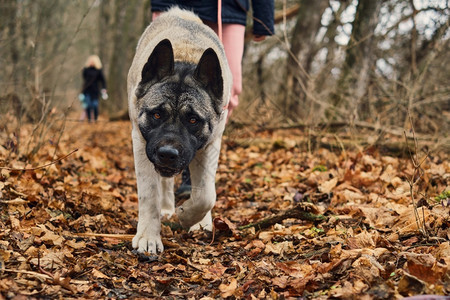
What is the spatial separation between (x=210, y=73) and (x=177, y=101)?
376mm

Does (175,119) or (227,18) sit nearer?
(175,119)

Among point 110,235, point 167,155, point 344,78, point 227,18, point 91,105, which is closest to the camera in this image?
point 167,155

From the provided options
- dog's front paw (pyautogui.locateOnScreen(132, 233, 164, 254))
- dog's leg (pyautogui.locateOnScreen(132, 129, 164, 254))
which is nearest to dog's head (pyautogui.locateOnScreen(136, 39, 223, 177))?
dog's leg (pyautogui.locateOnScreen(132, 129, 164, 254))

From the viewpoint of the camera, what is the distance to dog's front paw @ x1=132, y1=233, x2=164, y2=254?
3.10m

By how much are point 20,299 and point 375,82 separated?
692 centimetres

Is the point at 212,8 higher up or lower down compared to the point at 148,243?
higher up

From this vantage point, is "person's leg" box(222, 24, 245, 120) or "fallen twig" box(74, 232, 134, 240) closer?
"fallen twig" box(74, 232, 134, 240)

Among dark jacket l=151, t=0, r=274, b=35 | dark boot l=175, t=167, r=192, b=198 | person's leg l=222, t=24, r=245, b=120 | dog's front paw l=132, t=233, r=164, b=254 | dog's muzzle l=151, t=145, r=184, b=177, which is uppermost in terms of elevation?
dark jacket l=151, t=0, r=274, b=35

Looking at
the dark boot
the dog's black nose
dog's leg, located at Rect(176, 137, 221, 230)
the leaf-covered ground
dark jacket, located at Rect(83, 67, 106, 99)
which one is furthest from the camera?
dark jacket, located at Rect(83, 67, 106, 99)

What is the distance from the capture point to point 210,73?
3357mm

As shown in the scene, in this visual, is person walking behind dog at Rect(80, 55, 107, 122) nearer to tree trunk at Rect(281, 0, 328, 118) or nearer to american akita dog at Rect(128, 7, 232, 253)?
tree trunk at Rect(281, 0, 328, 118)

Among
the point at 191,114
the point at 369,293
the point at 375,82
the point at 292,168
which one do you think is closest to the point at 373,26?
the point at 375,82

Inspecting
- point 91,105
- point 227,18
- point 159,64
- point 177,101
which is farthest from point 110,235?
point 91,105

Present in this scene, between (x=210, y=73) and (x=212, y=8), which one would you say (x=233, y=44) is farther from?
(x=210, y=73)
